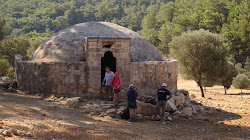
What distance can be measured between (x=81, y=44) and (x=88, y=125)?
16.0 ft

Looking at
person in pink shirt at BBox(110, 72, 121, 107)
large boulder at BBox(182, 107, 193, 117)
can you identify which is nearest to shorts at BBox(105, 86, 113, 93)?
person in pink shirt at BBox(110, 72, 121, 107)

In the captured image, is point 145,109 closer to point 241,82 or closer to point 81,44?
point 81,44

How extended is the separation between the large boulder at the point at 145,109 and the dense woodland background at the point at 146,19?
37.2ft

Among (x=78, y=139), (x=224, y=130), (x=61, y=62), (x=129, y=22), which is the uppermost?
(x=129, y=22)

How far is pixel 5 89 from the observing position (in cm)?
1127

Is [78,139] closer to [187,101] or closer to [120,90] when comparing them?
[120,90]

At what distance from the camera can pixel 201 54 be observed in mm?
18062

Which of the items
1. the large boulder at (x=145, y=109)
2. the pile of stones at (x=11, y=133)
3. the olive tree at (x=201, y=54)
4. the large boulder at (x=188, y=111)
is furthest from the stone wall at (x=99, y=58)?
the olive tree at (x=201, y=54)

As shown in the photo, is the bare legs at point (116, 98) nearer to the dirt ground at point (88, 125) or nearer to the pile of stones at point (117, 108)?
the pile of stones at point (117, 108)

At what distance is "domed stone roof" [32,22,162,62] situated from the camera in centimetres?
1103

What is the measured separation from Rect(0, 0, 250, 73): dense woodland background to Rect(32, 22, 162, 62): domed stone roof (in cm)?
642

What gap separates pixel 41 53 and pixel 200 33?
1132cm

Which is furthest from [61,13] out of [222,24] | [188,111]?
[188,111]

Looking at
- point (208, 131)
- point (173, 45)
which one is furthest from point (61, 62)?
point (173, 45)
